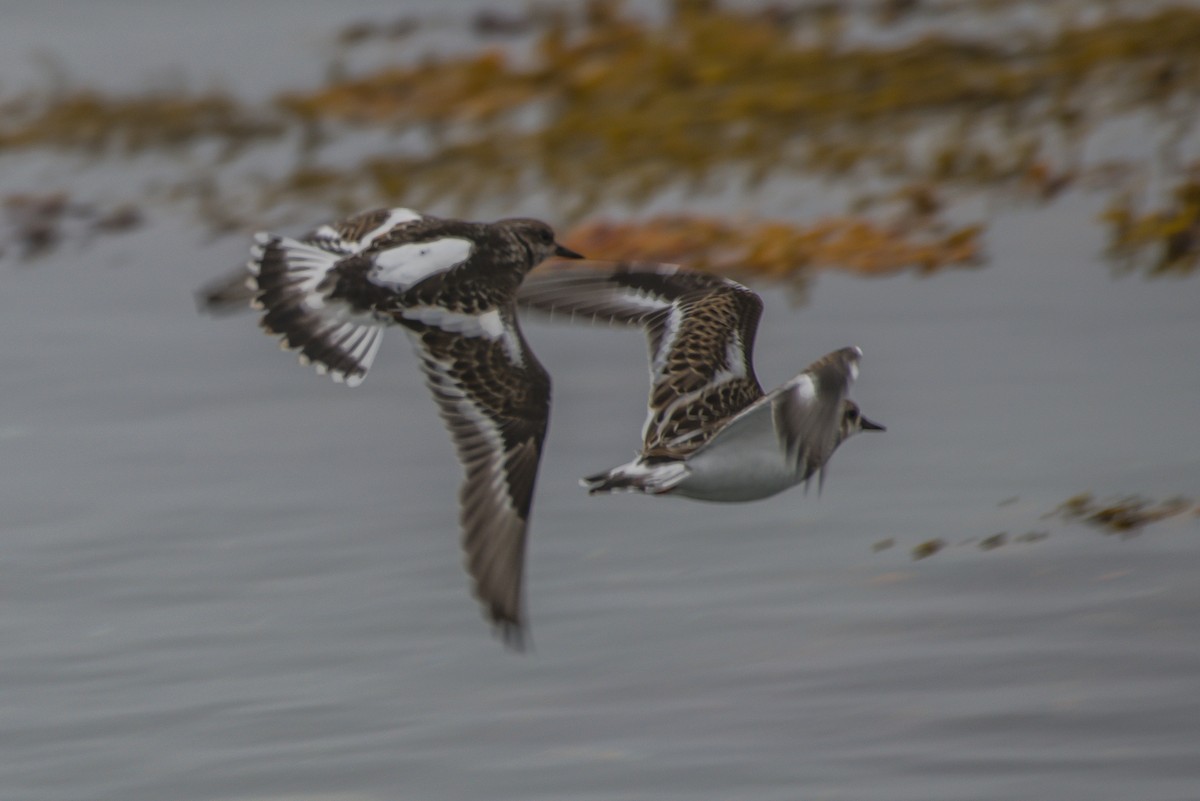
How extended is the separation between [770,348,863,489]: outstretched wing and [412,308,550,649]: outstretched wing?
2.71 ft

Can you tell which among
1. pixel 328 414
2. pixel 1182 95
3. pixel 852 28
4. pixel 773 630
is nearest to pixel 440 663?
pixel 773 630

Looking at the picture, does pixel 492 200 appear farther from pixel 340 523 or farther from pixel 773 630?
pixel 773 630

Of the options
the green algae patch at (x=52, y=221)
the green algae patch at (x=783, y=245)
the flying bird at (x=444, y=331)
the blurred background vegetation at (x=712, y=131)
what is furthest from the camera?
the green algae patch at (x=52, y=221)

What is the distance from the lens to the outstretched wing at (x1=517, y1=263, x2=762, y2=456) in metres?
6.34

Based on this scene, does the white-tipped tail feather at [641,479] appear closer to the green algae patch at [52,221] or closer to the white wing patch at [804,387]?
the white wing patch at [804,387]

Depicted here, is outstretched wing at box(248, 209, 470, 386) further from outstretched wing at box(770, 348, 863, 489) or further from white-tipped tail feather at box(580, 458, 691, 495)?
outstretched wing at box(770, 348, 863, 489)

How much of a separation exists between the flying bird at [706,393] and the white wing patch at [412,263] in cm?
67

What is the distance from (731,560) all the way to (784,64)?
600cm

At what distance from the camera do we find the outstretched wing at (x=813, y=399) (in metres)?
5.52

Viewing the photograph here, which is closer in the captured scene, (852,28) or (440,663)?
(440,663)

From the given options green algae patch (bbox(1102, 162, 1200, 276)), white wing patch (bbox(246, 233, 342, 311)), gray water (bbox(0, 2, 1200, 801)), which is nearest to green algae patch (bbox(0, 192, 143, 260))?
gray water (bbox(0, 2, 1200, 801))

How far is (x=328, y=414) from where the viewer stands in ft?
31.4

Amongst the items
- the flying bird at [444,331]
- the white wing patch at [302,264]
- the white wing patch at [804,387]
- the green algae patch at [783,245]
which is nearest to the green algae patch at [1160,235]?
the green algae patch at [783,245]

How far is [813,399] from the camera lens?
5.55m
